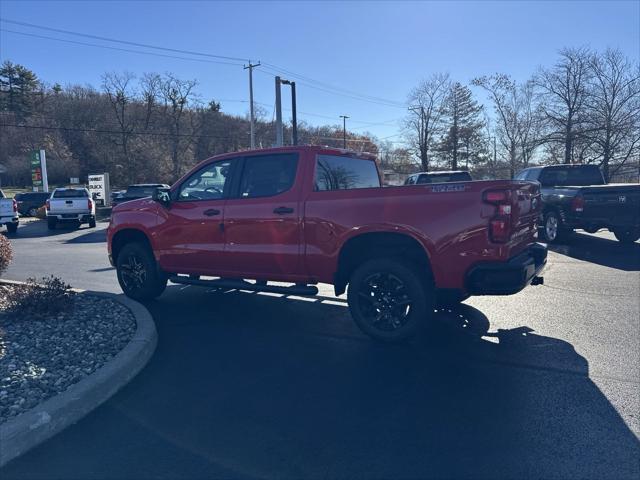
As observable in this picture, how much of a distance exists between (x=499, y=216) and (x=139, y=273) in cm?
499

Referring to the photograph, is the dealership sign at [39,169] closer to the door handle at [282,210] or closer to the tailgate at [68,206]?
the tailgate at [68,206]

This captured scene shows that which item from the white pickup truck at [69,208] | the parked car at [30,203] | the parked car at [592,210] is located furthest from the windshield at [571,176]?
the parked car at [30,203]

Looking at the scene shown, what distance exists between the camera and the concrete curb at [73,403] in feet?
10.3

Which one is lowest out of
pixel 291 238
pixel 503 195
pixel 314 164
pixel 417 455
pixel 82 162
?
pixel 417 455

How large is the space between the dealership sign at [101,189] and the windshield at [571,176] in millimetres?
27418

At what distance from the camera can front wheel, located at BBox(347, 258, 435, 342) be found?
4.97 m

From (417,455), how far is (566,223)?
34.7 feet

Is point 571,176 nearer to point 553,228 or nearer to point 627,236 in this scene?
point 553,228

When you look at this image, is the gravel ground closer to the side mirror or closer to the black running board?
the black running board

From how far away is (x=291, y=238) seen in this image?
18.4 feet

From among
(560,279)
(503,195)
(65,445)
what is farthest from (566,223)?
(65,445)

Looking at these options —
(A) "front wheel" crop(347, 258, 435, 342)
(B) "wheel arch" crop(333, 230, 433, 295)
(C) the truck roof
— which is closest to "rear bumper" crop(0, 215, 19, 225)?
(C) the truck roof

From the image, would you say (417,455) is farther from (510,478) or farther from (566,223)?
(566,223)

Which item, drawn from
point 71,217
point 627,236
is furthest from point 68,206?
point 627,236
